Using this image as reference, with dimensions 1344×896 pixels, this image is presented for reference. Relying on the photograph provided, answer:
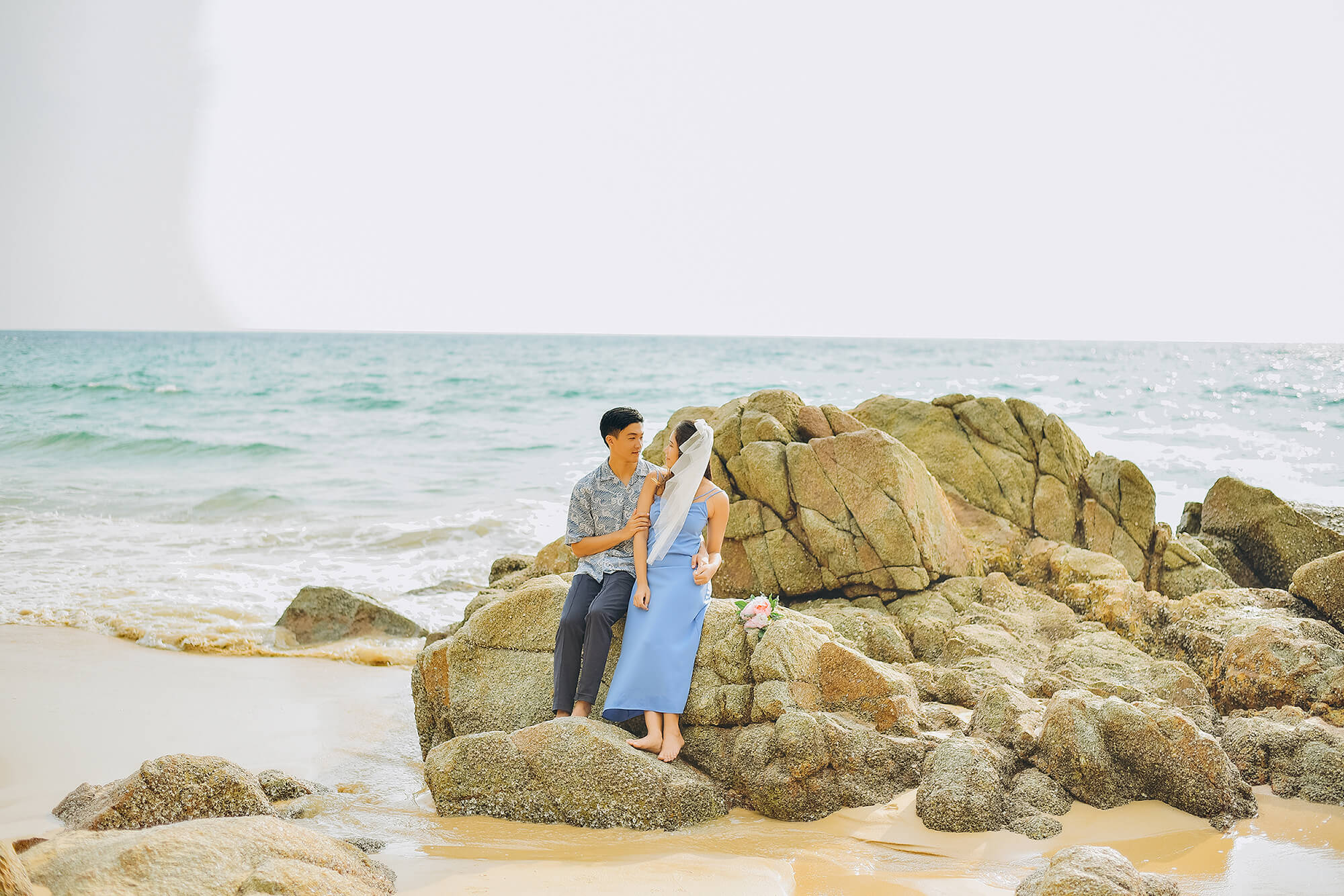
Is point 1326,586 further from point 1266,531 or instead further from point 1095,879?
point 1095,879

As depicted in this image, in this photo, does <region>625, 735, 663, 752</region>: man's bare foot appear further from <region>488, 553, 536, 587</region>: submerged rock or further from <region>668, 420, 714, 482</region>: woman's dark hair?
<region>488, 553, 536, 587</region>: submerged rock

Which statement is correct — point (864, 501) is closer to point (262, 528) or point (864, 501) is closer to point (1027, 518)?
point (1027, 518)

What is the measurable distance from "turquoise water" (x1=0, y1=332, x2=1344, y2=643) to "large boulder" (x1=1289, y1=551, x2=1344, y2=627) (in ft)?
30.4

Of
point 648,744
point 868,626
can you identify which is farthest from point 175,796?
point 868,626

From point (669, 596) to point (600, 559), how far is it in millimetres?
627

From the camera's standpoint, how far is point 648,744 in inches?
214

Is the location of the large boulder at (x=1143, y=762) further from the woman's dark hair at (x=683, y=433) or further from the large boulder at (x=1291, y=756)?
the woman's dark hair at (x=683, y=433)

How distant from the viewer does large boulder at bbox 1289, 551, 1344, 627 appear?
25.8 feet

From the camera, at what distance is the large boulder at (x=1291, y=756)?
5.44m

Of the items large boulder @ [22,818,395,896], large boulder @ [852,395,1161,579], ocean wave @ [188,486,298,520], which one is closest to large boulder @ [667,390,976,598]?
large boulder @ [852,395,1161,579]

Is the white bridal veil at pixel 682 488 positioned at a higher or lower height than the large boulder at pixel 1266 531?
higher

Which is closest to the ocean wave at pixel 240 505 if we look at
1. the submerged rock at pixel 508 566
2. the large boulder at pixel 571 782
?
the submerged rock at pixel 508 566

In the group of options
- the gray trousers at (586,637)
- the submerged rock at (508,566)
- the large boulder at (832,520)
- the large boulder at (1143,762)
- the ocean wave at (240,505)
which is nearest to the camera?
the large boulder at (1143,762)

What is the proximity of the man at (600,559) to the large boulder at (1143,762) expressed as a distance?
2462mm
